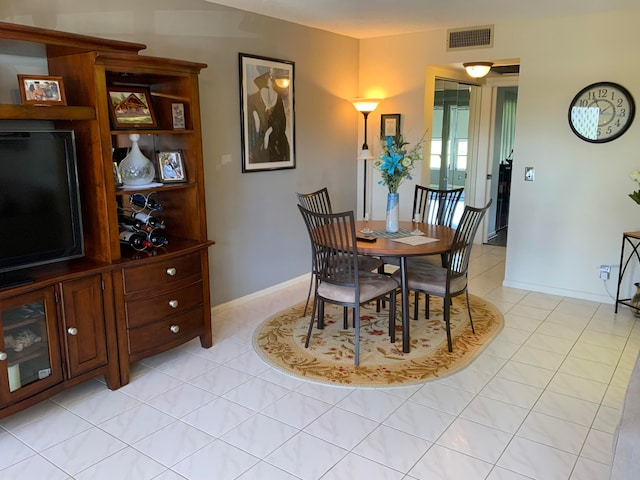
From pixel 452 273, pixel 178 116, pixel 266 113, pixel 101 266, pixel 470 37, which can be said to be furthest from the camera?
pixel 470 37

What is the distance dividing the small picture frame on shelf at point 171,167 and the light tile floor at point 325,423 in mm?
1204

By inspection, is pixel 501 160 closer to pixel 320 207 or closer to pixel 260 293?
pixel 320 207

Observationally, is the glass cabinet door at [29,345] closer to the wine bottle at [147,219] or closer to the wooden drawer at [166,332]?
the wooden drawer at [166,332]

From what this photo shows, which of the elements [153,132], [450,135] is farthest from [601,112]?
[153,132]

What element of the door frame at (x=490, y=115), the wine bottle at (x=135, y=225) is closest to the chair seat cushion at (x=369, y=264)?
the wine bottle at (x=135, y=225)

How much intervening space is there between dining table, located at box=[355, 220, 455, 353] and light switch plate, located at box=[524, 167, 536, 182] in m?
1.30

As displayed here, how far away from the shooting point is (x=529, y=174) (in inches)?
189

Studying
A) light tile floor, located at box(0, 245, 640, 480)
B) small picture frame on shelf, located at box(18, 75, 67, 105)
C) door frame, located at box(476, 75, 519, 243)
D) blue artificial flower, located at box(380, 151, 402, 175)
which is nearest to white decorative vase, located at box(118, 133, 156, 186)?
small picture frame on shelf, located at box(18, 75, 67, 105)

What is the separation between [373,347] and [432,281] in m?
0.63

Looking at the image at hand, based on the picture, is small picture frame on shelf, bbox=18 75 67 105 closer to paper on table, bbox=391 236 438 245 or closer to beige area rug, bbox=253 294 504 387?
beige area rug, bbox=253 294 504 387

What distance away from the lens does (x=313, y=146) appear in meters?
5.18

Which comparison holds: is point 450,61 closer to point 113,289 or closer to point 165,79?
point 165,79

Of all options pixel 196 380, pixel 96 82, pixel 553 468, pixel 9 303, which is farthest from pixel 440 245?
pixel 9 303

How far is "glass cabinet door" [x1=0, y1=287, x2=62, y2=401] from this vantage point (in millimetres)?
2520
